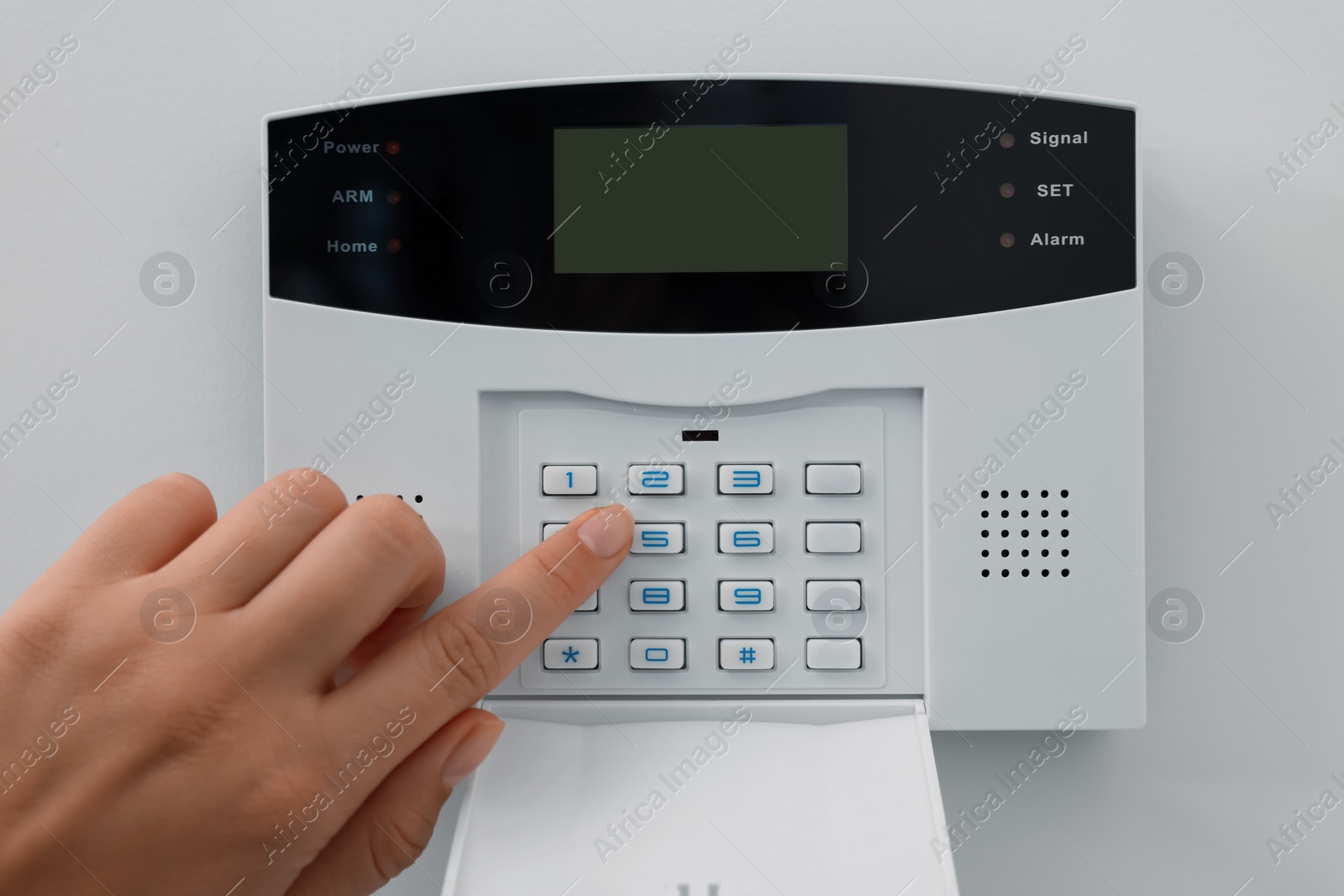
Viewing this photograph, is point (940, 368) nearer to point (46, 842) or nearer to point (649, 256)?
point (649, 256)

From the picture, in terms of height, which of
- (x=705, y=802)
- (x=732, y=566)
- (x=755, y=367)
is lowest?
(x=705, y=802)

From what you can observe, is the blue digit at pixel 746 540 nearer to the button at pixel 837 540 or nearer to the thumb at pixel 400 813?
the button at pixel 837 540

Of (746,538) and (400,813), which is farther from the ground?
(746,538)

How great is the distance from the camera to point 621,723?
44 centimetres

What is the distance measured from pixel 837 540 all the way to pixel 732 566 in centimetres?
6

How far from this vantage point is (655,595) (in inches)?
17.3

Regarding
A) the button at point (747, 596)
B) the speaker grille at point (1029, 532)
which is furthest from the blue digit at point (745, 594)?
the speaker grille at point (1029, 532)

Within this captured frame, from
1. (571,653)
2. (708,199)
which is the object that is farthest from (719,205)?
(571,653)

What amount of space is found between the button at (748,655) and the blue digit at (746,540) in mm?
50

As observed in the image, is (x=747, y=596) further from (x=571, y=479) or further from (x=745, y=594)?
(x=571, y=479)

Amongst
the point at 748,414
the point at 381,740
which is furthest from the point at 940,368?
the point at 381,740

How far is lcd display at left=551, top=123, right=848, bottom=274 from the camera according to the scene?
1.44 feet

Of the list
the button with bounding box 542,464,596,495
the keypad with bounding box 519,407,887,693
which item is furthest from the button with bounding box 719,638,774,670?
the button with bounding box 542,464,596,495

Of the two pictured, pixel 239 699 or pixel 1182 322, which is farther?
pixel 1182 322
